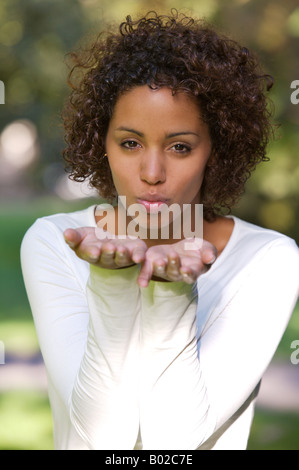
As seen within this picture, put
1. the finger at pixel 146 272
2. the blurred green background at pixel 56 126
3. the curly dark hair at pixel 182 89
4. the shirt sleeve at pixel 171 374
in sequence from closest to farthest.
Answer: the finger at pixel 146 272, the shirt sleeve at pixel 171 374, the curly dark hair at pixel 182 89, the blurred green background at pixel 56 126

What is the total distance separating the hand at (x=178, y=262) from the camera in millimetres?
1285

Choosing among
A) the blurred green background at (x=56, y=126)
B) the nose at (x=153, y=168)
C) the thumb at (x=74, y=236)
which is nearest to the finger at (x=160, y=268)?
the thumb at (x=74, y=236)

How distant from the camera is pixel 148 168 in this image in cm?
195

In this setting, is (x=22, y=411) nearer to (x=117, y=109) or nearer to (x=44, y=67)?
(x=117, y=109)

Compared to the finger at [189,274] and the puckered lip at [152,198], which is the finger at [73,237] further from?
the puckered lip at [152,198]

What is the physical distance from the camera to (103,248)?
1.27m

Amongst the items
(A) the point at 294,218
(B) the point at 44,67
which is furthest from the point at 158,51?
(B) the point at 44,67

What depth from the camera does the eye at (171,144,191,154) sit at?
2004mm

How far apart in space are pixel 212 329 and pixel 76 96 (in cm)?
110

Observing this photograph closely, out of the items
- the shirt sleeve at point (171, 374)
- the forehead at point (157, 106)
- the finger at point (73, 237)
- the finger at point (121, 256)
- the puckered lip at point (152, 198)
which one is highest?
the forehead at point (157, 106)

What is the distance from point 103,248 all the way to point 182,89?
2.97 ft

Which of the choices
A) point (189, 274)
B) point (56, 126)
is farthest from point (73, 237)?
point (56, 126)

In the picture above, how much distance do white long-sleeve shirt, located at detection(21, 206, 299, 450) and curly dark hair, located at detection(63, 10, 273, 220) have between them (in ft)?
0.77

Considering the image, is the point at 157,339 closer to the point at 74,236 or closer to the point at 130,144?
the point at 74,236
